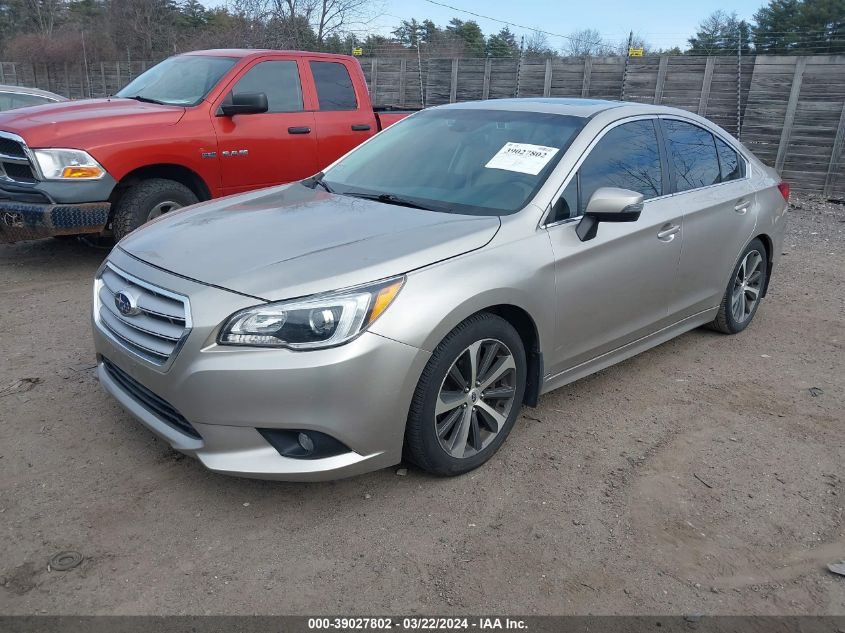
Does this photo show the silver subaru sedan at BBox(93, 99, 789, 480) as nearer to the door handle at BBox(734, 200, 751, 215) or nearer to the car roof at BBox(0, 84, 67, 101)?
the door handle at BBox(734, 200, 751, 215)

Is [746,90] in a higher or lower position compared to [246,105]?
higher

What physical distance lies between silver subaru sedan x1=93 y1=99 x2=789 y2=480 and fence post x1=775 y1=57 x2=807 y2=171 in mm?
9485

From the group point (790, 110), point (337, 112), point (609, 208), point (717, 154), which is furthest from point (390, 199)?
point (790, 110)

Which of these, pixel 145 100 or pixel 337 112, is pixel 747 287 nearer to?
pixel 337 112

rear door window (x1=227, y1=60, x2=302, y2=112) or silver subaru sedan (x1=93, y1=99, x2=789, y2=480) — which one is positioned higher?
rear door window (x1=227, y1=60, x2=302, y2=112)

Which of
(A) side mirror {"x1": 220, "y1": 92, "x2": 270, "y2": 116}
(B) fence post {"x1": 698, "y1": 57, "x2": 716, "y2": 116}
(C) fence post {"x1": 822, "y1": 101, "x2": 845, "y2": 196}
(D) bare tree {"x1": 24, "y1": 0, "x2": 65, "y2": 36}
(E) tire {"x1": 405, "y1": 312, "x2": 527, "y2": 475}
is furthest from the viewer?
(D) bare tree {"x1": 24, "y1": 0, "x2": 65, "y2": 36}

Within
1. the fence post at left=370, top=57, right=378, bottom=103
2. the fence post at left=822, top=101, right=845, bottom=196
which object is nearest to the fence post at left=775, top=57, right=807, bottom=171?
the fence post at left=822, top=101, right=845, bottom=196

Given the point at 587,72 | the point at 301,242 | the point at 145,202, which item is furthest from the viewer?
the point at 587,72

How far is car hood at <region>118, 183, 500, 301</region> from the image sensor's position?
109 inches

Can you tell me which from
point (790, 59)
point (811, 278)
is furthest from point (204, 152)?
point (790, 59)

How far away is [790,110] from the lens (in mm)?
12555

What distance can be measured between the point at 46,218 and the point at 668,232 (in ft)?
15.5

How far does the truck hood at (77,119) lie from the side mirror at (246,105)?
39cm

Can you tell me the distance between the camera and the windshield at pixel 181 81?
21.4 feet
